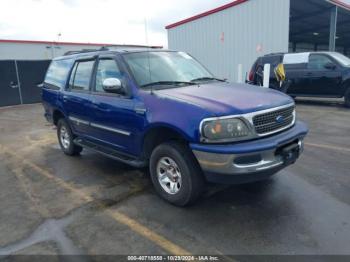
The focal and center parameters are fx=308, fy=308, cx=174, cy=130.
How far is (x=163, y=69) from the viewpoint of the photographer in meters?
4.39

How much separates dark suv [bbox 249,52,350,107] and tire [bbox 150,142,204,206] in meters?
8.95

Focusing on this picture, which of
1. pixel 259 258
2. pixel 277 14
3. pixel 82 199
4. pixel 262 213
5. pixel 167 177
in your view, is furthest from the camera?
pixel 277 14

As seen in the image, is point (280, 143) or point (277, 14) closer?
point (280, 143)

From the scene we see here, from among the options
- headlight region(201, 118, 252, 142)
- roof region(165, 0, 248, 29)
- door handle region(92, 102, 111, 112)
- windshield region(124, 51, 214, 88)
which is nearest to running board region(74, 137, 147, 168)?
door handle region(92, 102, 111, 112)

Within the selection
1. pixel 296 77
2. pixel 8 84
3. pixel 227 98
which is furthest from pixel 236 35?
pixel 227 98

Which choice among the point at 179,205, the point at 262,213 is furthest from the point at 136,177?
the point at 262,213

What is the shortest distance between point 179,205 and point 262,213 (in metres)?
0.96

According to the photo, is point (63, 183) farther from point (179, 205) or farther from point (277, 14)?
point (277, 14)

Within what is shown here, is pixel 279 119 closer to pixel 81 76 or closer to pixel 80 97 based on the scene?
pixel 80 97

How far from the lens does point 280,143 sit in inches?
131

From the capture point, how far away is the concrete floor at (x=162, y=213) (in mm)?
2971

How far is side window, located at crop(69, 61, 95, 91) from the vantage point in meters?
5.04

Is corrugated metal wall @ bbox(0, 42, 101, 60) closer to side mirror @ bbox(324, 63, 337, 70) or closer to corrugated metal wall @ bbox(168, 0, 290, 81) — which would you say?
corrugated metal wall @ bbox(168, 0, 290, 81)

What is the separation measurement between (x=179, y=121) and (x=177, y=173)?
0.67 m
